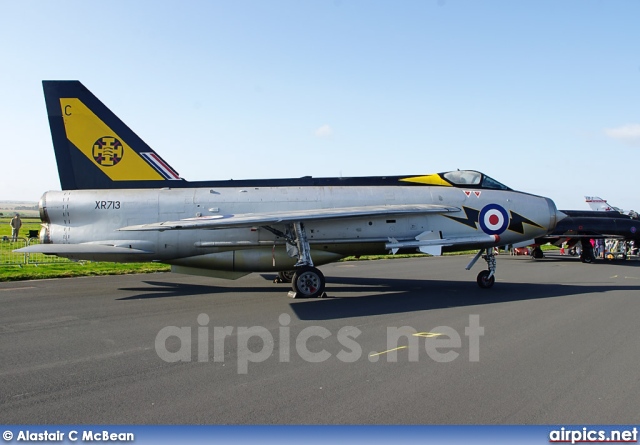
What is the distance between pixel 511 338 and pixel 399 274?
1019 cm

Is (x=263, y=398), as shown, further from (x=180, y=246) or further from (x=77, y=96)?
(x=77, y=96)

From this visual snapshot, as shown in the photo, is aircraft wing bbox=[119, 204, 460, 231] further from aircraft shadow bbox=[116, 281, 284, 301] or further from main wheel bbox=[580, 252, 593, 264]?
main wheel bbox=[580, 252, 593, 264]

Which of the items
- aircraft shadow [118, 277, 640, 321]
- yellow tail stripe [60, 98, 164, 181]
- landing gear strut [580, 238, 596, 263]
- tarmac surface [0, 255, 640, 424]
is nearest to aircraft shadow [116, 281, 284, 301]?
aircraft shadow [118, 277, 640, 321]

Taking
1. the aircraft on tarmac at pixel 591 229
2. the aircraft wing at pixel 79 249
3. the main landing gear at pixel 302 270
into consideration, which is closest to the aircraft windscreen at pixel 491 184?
the main landing gear at pixel 302 270

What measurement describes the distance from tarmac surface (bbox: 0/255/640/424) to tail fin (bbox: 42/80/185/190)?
126 inches

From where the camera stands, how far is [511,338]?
775 centimetres

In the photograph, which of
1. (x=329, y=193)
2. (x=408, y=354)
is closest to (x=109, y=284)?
(x=329, y=193)

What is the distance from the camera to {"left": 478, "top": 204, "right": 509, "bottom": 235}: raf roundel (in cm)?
1375

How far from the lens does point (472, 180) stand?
1446cm

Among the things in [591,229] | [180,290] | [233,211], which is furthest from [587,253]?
[180,290]

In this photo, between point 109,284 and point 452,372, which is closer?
point 452,372

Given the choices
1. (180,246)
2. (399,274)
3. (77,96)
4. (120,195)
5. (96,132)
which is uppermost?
(77,96)

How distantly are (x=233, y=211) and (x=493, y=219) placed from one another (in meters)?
6.89

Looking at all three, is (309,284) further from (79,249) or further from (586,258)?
(586,258)
